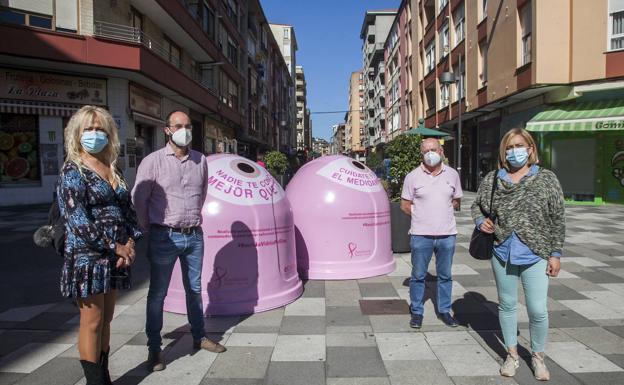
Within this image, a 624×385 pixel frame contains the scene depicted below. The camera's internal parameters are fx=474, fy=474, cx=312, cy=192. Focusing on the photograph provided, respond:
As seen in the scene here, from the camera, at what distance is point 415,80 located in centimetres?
3853

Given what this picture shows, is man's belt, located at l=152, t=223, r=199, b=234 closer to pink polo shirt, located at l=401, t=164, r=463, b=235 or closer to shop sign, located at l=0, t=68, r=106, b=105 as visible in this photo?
pink polo shirt, located at l=401, t=164, r=463, b=235

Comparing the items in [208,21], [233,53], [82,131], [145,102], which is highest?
[233,53]

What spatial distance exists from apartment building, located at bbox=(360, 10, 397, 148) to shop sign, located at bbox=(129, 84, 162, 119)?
3989cm

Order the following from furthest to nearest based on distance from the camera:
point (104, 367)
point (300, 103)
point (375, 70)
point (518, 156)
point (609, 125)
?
1. point (300, 103)
2. point (375, 70)
3. point (609, 125)
4. point (518, 156)
5. point (104, 367)

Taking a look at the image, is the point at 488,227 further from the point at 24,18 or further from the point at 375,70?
the point at 375,70

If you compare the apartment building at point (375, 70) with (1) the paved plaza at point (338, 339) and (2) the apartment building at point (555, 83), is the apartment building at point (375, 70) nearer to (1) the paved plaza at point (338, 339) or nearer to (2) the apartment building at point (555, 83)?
(2) the apartment building at point (555, 83)

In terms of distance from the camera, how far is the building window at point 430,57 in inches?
1303

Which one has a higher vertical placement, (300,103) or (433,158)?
(300,103)

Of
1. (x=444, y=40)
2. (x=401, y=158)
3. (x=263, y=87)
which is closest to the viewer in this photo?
(x=401, y=158)

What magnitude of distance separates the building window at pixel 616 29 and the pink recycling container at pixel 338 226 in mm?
13618

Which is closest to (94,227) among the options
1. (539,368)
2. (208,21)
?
(539,368)

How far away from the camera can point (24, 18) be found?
16.0m

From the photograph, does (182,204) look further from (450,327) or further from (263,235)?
(450,327)

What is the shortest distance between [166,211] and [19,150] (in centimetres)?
1652
